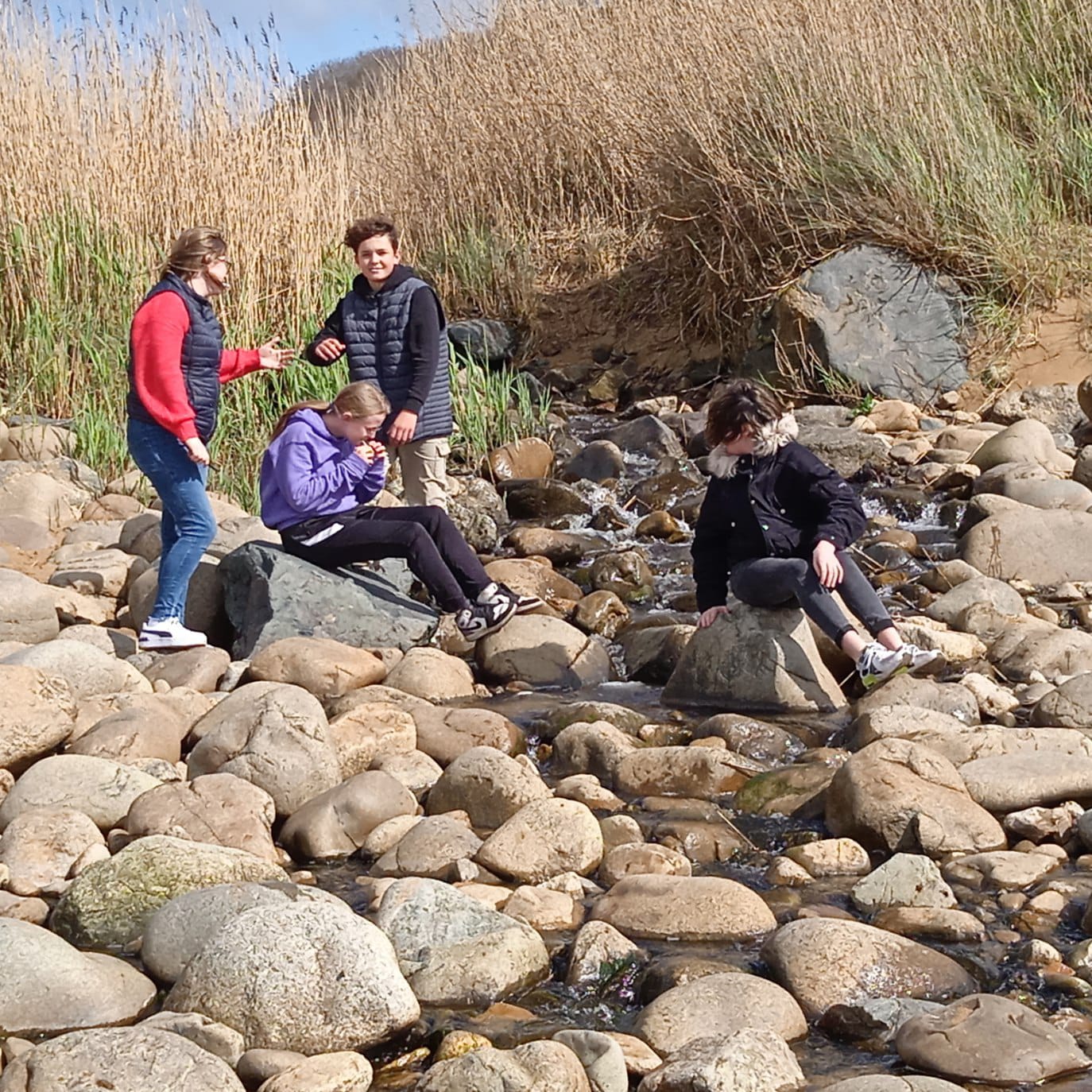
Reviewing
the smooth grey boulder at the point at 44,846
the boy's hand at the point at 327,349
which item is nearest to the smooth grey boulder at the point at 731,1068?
the smooth grey boulder at the point at 44,846

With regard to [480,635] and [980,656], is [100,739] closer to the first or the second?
[480,635]

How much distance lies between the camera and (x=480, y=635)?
6.35m

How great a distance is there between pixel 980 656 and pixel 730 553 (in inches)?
44.0

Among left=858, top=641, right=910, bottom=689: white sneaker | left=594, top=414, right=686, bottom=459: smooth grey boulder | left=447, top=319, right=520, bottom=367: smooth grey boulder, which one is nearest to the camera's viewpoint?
left=858, top=641, right=910, bottom=689: white sneaker

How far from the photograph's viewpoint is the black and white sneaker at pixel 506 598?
21.0 feet

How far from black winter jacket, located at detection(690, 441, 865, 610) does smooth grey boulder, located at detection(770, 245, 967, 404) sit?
505 cm

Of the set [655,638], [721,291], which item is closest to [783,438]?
[655,638]

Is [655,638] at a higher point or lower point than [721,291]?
lower

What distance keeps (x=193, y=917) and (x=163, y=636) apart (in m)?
2.75

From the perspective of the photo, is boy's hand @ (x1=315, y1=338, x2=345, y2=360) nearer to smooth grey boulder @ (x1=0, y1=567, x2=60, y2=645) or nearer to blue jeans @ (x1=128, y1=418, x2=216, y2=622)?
blue jeans @ (x1=128, y1=418, x2=216, y2=622)

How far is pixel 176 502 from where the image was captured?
6141mm

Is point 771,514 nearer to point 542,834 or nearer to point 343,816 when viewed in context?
point 542,834

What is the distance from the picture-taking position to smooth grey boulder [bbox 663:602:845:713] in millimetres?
5609

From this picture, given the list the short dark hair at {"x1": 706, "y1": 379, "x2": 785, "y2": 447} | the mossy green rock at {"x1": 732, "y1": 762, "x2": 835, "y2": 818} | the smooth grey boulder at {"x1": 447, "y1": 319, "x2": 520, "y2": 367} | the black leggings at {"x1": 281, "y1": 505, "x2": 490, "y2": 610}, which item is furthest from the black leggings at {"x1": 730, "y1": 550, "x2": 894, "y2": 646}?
the smooth grey boulder at {"x1": 447, "y1": 319, "x2": 520, "y2": 367}
